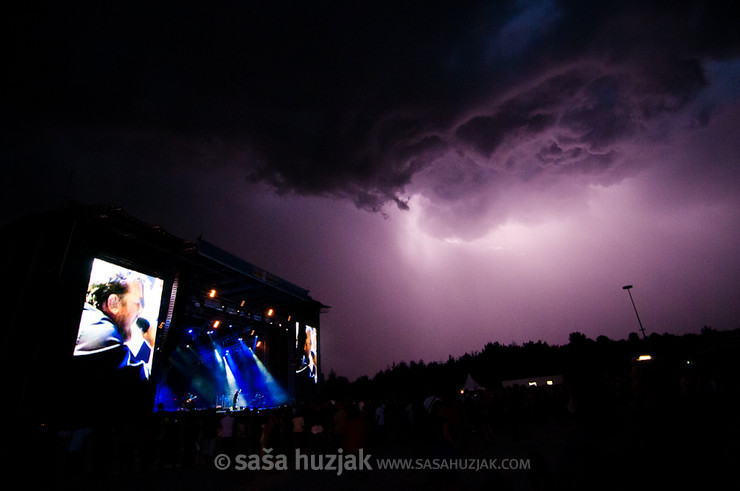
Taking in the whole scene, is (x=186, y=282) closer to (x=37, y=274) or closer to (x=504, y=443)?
(x=37, y=274)

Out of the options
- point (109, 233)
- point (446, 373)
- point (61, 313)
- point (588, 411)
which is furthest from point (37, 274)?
point (446, 373)

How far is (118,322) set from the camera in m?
14.8

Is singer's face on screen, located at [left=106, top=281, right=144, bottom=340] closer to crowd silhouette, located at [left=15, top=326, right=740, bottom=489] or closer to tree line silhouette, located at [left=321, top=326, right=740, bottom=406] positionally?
crowd silhouette, located at [left=15, top=326, right=740, bottom=489]

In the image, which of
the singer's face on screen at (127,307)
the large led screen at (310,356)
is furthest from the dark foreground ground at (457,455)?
the large led screen at (310,356)

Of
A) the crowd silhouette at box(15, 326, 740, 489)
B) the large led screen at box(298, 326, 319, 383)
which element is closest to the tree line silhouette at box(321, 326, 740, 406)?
the large led screen at box(298, 326, 319, 383)

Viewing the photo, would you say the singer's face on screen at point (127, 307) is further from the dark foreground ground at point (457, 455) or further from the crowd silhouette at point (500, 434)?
the dark foreground ground at point (457, 455)

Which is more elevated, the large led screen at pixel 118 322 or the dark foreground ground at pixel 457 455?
the large led screen at pixel 118 322

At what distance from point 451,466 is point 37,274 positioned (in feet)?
53.1

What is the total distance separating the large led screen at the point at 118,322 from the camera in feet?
45.4

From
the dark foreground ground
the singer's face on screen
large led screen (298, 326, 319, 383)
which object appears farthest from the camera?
large led screen (298, 326, 319, 383)

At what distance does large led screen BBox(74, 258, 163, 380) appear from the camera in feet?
45.4

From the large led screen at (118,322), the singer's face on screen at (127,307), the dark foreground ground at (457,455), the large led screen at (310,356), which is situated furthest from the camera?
the large led screen at (310,356)

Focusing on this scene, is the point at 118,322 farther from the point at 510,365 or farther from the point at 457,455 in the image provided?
the point at 510,365

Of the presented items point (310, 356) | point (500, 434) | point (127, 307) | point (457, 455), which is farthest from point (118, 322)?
point (500, 434)
